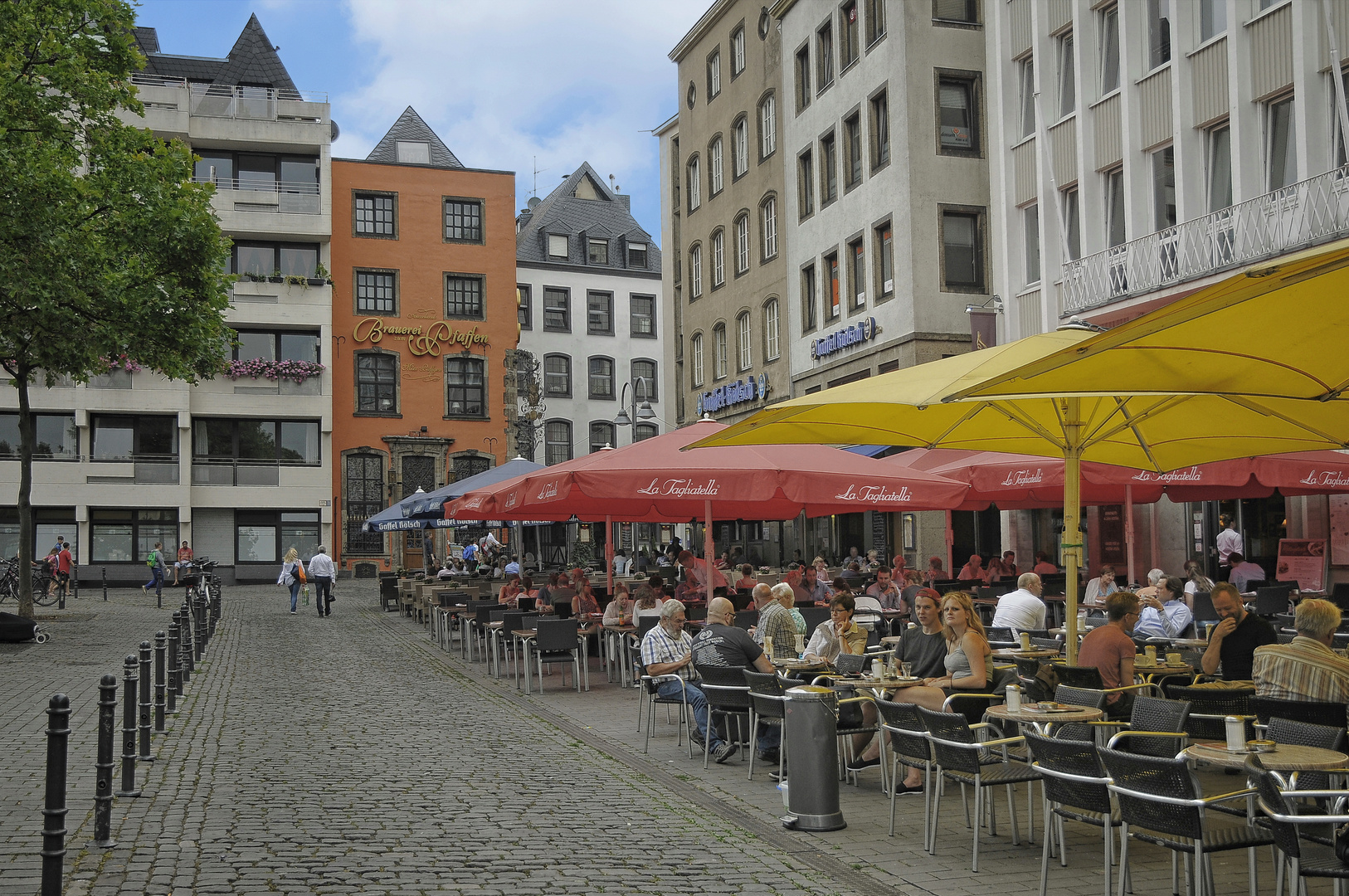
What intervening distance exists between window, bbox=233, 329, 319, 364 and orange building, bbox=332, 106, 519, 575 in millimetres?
2090

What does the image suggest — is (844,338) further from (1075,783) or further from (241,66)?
(241,66)

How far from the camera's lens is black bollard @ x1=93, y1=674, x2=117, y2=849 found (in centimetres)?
749

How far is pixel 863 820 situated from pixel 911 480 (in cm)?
579

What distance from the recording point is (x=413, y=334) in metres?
50.8

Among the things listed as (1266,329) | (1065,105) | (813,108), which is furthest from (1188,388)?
(813,108)

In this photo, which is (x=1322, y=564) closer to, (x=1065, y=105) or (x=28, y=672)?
(x=1065, y=105)

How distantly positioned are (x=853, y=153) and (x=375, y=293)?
24042 millimetres

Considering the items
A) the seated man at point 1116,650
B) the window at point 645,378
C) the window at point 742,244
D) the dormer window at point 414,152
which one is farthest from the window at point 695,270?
the seated man at point 1116,650

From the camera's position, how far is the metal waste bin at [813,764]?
7953 millimetres

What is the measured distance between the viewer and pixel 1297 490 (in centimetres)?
1722

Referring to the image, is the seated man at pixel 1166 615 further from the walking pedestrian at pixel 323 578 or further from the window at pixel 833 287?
the walking pedestrian at pixel 323 578

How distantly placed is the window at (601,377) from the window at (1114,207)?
45963mm

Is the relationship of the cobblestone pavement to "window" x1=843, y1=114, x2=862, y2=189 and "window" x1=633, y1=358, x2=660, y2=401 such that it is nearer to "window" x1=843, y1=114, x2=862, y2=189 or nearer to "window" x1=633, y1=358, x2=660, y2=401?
"window" x1=843, y1=114, x2=862, y2=189

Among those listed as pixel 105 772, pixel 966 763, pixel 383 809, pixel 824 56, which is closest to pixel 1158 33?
pixel 824 56
